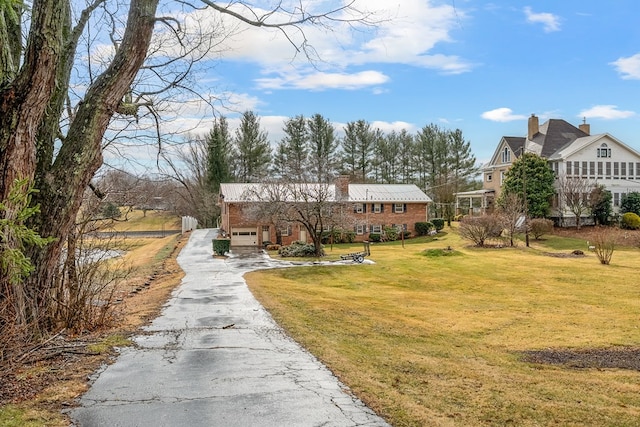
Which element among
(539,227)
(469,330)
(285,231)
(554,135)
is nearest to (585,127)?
(554,135)

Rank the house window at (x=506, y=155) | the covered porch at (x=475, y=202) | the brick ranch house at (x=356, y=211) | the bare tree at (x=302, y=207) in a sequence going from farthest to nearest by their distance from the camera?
the covered porch at (x=475, y=202) < the house window at (x=506, y=155) < the brick ranch house at (x=356, y=211) < the bare tree at (x=302, y=207)

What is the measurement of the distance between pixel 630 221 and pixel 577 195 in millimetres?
4249

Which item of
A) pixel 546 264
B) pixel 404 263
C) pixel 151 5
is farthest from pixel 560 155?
pixel 151 5

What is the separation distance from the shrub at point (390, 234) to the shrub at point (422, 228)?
2.10m

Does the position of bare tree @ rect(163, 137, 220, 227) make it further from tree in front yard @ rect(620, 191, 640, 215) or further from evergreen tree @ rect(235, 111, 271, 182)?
tree in front yard @ rect(620, 191, 640, 215)

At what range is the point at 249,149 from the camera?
57.8m

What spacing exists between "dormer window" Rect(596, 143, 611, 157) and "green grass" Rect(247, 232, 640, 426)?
53.4 feet

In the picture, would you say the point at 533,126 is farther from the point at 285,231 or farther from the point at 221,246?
the point at 221,246

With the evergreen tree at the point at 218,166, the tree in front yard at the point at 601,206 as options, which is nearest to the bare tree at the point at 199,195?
the evergreen tree at the point at 218,166

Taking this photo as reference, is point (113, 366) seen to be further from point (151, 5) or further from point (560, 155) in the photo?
point (560, 155)

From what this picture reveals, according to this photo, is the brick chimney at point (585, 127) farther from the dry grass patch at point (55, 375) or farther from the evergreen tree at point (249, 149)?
the dry grass patch at point (55, 375)

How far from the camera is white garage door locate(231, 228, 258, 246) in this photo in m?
38.9

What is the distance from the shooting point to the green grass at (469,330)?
5.99 metres

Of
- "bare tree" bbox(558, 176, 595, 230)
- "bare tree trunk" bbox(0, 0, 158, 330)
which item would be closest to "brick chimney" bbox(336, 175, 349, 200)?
"bare tree" bbox(558, 176, 595, 230)
